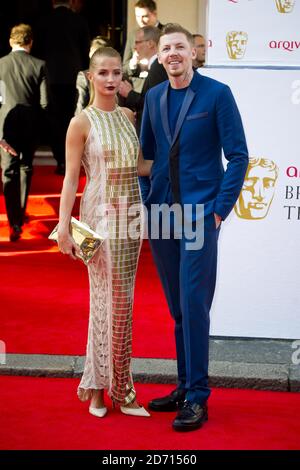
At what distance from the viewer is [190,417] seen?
496 cm

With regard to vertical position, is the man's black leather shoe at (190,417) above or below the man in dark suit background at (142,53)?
below

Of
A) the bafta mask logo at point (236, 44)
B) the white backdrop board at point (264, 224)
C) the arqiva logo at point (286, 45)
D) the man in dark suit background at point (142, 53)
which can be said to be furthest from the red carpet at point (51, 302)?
the arqiva logo at point (286, 45)

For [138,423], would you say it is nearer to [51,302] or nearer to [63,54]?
[51,302]

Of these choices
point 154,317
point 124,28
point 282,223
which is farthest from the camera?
point 124,28

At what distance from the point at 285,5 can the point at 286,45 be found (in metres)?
0.23

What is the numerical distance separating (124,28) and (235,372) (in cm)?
682

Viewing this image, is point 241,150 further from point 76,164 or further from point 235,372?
point 235,372

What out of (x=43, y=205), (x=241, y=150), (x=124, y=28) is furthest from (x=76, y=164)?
(x=124, y=28)

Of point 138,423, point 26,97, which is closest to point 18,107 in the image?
point 26,97

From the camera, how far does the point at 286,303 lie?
6.21m

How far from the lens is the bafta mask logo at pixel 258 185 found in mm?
6102
